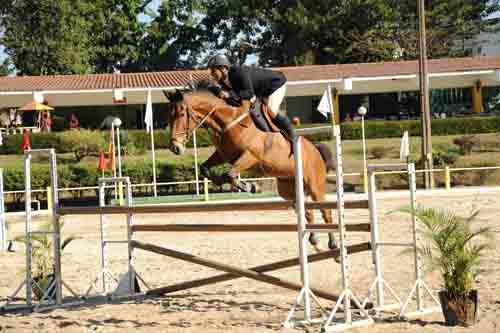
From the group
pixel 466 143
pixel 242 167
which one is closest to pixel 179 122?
pixel 242 167

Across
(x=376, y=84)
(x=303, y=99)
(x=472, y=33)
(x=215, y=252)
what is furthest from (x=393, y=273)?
(x=472, y=33)

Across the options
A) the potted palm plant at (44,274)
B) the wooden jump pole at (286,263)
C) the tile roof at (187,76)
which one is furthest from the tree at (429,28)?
the wooden jump pole at (286,263)

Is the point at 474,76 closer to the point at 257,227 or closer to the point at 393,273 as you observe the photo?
the point at 393,273

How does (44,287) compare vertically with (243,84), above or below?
below

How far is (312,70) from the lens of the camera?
30.2 m

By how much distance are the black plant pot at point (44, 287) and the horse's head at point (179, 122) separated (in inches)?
95.1

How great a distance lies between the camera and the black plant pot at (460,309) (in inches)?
245

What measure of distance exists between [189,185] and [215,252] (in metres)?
11.7

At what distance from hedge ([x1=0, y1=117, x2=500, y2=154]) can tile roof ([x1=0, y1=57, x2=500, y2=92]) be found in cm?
187

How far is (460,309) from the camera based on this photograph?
624 centimetres

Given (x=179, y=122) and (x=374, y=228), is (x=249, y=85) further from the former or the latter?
(x=374, y=228)

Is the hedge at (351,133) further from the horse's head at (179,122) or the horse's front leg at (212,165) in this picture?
the horse's head at (179,122)

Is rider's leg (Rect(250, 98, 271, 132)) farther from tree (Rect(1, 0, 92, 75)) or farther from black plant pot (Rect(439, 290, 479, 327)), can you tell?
tree (Rect(1, 0, 92, 75))

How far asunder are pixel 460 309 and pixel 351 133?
23.9m
